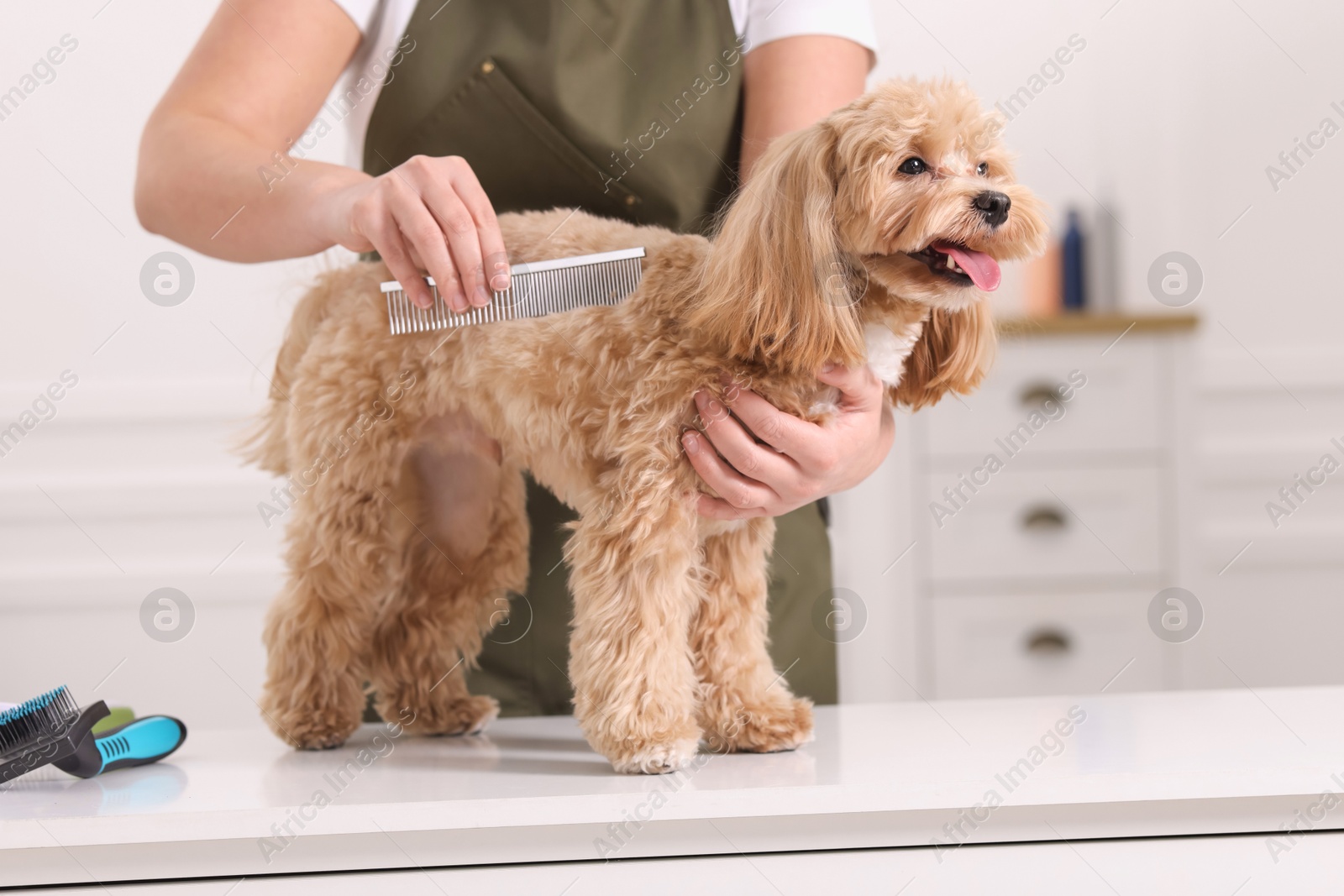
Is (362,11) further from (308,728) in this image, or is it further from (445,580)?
(308,728)

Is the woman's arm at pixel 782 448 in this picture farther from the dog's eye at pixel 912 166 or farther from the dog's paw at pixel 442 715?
the dog's paw at pixel 442 715

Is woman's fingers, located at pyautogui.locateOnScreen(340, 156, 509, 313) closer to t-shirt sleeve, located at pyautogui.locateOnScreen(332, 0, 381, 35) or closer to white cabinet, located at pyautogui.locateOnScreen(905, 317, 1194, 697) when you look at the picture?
t-shirt sleeve, located at pyautogui.locateOnScreen(332, 0, 381, 35)

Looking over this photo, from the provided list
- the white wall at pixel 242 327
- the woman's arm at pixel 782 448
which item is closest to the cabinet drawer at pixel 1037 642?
the white wall at pixel 242 327

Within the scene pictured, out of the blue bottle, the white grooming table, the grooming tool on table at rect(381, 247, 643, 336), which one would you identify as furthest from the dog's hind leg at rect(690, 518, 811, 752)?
the blue bottle

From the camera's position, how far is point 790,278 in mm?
847

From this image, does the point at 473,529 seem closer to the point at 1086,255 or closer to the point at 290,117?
the point at 290,117

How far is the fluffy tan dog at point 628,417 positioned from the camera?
843mm

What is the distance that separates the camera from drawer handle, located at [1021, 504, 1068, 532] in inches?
106

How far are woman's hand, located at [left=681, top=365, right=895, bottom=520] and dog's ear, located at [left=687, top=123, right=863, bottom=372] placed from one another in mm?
43

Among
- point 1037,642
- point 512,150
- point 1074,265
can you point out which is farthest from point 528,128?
point 1074,265

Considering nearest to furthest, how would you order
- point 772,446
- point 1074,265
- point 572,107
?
point 772,446, point 572,107, point 1074,265

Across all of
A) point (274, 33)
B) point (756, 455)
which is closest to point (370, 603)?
point (756, 455)

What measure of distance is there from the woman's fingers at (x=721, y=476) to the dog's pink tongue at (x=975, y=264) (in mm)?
241

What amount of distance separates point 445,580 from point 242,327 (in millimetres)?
1342
